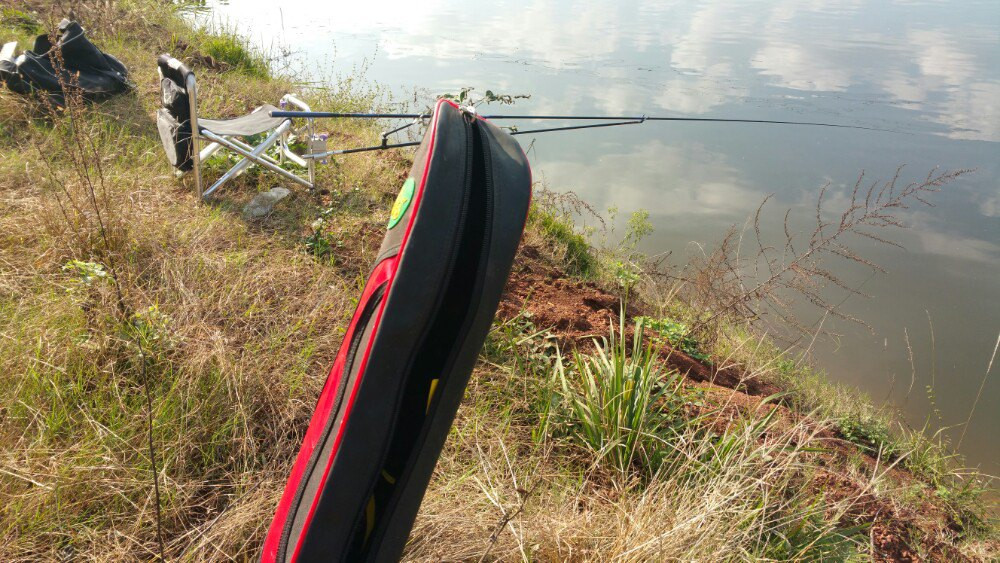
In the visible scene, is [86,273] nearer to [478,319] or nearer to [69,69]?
[478,319]

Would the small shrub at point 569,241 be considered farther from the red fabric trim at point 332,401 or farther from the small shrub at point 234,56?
the small shrub at point 234,56

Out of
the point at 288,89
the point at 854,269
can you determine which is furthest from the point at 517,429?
the point at 288,89

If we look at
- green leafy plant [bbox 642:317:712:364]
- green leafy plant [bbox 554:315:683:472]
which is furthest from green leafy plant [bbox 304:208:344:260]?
green leafy plant [bbox 642:317:712:364]

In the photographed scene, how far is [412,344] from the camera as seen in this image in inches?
41.1

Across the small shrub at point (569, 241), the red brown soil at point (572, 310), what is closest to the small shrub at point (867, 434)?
the red brown soil at point (572, 310)

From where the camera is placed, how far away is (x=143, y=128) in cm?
452

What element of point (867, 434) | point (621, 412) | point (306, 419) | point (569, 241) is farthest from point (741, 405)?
point (569, 241)

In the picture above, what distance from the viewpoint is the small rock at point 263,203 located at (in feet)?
12.1

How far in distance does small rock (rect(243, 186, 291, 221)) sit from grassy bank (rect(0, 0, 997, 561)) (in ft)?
0.30

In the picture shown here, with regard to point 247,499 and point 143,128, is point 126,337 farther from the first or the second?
point 143,128

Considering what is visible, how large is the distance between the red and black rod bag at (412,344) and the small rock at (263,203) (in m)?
2.78

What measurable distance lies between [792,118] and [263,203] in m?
6.62

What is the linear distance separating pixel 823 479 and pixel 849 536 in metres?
0.30

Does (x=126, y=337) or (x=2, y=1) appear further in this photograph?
(x=2, y=1)
